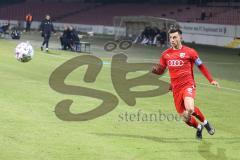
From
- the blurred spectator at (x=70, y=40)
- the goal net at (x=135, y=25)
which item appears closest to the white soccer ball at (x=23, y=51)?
the blurred spectator at (x=70, y=40)

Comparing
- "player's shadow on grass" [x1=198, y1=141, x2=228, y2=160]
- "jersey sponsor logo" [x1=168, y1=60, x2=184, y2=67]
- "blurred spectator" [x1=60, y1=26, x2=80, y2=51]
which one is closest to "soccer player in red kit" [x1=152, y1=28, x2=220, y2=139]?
"jersey sponsor logo" [x1=168, y1=60, x2=184, y2=67]

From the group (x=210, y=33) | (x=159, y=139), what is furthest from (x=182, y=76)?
(x=210, y=33)

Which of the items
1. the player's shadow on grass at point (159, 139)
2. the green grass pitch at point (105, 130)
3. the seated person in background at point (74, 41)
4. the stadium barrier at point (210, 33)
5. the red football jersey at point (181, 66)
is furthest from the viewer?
the stadium barrier at point (210, 33)

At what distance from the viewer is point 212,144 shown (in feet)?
32.8

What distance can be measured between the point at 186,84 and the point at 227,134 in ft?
5.44

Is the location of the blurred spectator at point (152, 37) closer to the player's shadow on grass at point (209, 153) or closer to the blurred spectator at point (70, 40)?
the blurred spectator at point (70, 40)

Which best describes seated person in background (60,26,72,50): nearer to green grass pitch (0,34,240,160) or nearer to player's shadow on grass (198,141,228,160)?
green grass pitch (0,34,240,160)

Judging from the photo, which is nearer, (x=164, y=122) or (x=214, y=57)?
(x=164, y=122)

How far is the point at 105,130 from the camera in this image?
1082cm

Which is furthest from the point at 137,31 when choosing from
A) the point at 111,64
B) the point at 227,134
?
the point at 227,134

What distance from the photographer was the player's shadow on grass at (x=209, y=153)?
350 inches

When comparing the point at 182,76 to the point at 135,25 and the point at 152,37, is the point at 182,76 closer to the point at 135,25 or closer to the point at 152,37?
the point at 152,37

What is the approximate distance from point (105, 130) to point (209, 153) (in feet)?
8.14

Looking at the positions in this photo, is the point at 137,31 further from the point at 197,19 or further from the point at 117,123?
the point at 117,123
